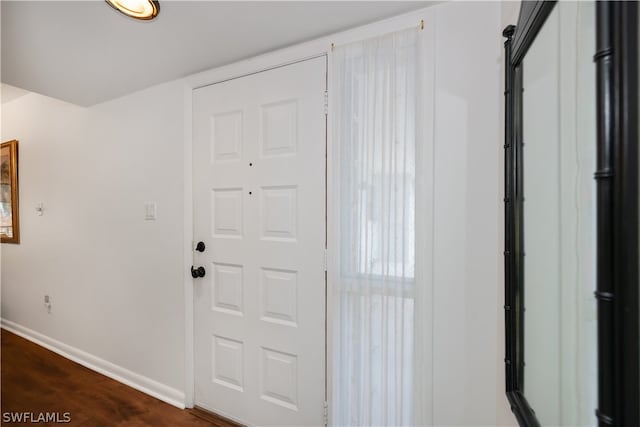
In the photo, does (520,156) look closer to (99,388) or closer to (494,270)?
(494,270)

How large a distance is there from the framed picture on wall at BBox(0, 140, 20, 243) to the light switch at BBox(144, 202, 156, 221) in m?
2.26

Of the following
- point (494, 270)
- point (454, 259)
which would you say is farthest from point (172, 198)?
point (494, 270)

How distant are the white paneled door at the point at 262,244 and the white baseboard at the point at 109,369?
0.22m

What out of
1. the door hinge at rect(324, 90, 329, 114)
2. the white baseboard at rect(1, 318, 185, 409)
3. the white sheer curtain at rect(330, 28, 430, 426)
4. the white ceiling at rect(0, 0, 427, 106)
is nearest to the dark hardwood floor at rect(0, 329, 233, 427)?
the white baseboard at rect(1, 318, 185, 409)

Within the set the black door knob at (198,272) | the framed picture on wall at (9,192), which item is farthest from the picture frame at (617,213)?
the framed picture on wall at (9,192)

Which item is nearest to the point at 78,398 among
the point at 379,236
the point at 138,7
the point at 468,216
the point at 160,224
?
the point at 160,224

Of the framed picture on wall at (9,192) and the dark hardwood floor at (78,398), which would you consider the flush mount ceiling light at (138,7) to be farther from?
the framed picture on wall at (9,192)

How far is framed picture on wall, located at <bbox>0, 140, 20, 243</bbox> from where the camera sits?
3.34 metres

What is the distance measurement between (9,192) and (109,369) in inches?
95.8

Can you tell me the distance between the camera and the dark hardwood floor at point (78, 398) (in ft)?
6.39

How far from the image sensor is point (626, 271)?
47cm

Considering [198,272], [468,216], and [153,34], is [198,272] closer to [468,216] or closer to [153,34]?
A: [153,34]

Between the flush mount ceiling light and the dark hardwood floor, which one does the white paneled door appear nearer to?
the dark hardwood floor

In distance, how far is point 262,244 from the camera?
5.95ft
